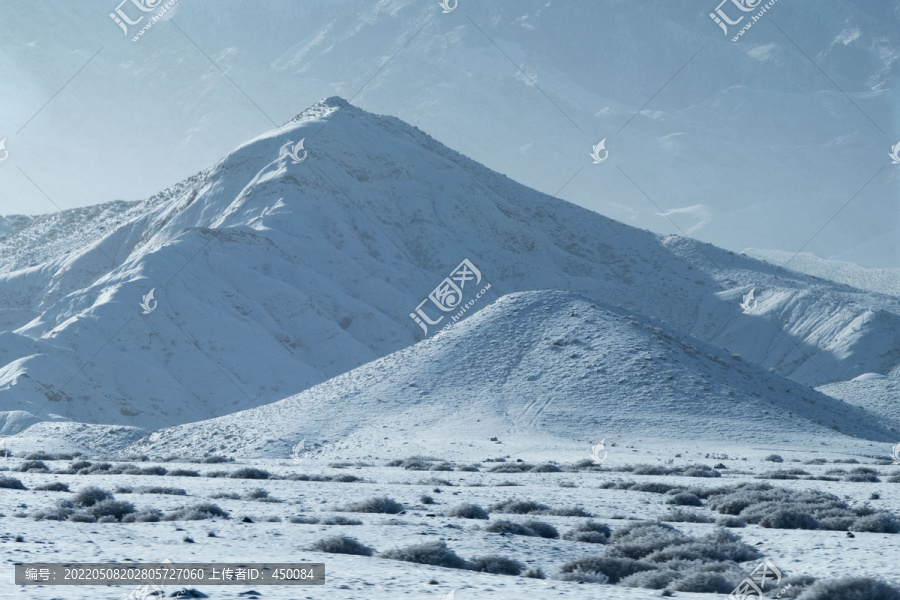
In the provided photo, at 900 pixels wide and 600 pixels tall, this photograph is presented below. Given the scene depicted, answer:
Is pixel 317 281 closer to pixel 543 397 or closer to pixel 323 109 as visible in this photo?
pixel 543 397

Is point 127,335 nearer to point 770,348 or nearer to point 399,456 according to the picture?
point 399,456

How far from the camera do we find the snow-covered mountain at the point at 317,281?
67.4 m

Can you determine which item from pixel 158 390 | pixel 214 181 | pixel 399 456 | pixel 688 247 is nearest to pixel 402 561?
pixel 399 456

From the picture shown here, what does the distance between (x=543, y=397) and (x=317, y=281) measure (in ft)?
143

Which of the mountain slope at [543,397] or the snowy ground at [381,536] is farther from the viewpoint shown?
the mountain slope at [543,397]

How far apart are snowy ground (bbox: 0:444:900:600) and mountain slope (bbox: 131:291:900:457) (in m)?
17.5

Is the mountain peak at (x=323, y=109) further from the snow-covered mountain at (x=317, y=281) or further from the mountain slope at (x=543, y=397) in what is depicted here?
the mountain slope at (x=543, y=397)

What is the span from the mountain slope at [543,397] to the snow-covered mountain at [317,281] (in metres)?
11.3

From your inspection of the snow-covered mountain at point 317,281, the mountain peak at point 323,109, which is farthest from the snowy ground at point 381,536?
the mountain peak at point 323,109

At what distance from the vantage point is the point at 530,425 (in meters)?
44.8

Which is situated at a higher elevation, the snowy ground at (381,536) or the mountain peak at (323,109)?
the mountain peak at (323,109)

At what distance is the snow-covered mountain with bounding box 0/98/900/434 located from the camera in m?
67.4

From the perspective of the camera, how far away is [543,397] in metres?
48.3

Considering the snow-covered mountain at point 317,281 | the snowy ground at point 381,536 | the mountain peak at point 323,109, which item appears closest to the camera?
the snowy ground at point 381,536
